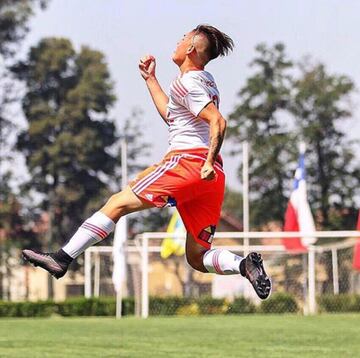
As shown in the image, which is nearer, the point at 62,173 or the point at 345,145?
the point at 345,145

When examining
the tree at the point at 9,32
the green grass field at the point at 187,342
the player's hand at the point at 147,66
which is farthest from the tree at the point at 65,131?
the player's hand at the point at 147,66

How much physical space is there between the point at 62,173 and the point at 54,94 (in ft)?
14.8

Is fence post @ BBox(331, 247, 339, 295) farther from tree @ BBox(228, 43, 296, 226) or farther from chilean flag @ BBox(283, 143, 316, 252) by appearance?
tree @ BBox(228, 43, 296, 226)

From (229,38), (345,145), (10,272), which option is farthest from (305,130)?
(229,38)

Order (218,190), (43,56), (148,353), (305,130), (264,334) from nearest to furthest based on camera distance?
(218,190), (148,353), (264,334), (305,130), (43,56)

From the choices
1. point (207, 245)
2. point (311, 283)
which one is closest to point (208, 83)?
point (207, 245)

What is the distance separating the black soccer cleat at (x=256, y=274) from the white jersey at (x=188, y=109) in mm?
899

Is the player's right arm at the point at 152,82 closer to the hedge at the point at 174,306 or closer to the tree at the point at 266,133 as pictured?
the hedge at the point at 174,306

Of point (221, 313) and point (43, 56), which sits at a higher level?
point (43, 56)

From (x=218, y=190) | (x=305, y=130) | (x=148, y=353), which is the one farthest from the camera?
(x=305, y=130)

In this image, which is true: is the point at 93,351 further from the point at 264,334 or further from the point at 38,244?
the point at 38,244

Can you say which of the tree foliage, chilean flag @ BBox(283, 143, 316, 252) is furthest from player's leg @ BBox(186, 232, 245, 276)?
the tree foliage

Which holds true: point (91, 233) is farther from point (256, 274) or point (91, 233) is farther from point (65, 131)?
point (65, 131)

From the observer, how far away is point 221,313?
3784 centimetres
